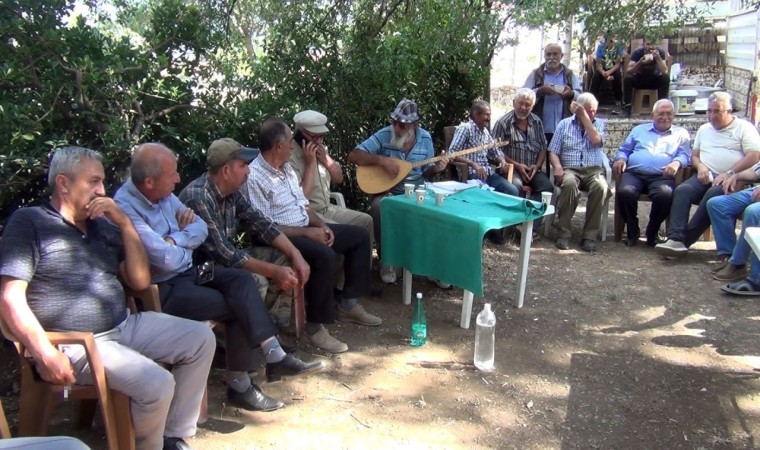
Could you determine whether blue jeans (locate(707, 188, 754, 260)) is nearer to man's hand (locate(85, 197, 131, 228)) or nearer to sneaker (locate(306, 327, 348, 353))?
sneaker (locate(306, 327, 348, 353))

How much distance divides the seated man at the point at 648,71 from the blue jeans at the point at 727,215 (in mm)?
4090

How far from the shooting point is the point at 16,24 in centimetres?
354

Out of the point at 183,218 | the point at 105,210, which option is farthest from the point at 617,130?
the point at 105,210

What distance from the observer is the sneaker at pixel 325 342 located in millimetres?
3801

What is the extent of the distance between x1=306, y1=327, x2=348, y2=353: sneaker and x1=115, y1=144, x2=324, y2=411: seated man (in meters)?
0.57

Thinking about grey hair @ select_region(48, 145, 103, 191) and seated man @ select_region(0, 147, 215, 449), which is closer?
seated man @ select_region(0, 147, 215, 449)

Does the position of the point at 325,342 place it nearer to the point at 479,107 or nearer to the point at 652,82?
the point at 479,107

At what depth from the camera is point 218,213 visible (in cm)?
345

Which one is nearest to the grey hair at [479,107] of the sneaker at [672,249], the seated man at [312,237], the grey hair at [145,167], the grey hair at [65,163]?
the sneaker at [672,249]

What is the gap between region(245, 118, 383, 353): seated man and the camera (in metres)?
3.83

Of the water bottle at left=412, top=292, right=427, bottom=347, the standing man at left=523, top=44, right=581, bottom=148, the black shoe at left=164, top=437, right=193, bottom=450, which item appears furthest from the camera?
the standing man at left=523, top=44, right=581, bottom=148

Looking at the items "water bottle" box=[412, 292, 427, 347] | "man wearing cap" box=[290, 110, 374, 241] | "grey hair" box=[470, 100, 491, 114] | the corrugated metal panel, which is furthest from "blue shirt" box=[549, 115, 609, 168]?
the corrugated metal panel

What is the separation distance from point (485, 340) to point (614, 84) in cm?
751

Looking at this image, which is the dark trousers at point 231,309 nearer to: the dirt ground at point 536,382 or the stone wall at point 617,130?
the dirt ground at point 536,382
